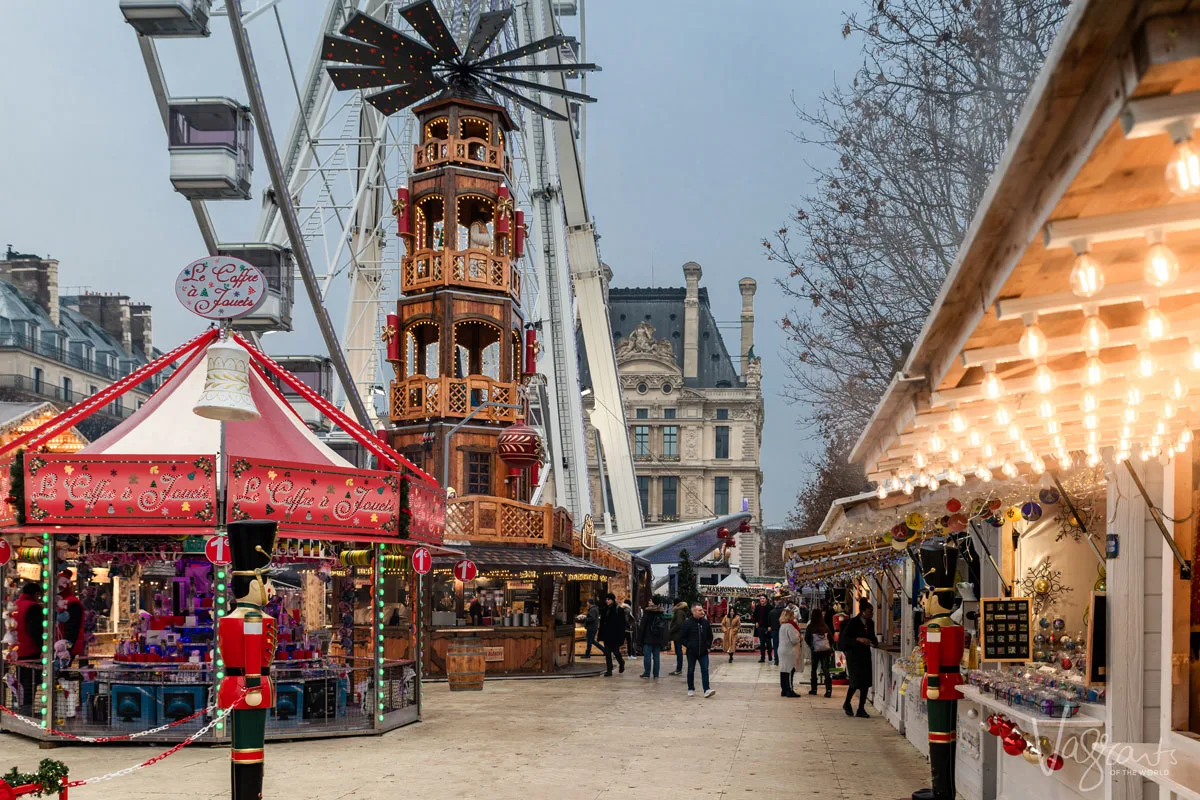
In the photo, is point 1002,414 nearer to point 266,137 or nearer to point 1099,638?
point 1099,638

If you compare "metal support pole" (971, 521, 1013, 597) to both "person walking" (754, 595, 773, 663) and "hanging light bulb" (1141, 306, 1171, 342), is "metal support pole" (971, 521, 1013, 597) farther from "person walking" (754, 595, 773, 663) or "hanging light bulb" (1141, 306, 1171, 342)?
"person walking" (754, 595, 773, 663)

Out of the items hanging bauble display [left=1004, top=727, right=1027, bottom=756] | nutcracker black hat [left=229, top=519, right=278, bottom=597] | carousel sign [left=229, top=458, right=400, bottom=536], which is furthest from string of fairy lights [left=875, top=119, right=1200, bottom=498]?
carousel sign [left=229, top=458, right=400, bottom=536]

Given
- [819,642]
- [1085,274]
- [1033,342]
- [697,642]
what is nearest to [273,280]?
[697,642]

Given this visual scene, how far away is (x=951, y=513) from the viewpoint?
1264 cm

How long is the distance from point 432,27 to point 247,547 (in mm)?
23310

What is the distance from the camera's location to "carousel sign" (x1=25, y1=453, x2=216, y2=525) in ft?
52.6

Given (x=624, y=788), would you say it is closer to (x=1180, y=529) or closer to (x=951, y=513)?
(x=951, y=513)

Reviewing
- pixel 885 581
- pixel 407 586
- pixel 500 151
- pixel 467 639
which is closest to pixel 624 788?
pixel 885 581

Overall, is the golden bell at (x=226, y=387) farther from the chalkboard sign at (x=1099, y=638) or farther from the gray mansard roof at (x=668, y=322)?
the gray mansard roof at (x=668, y=322)

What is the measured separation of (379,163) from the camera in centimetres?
3747

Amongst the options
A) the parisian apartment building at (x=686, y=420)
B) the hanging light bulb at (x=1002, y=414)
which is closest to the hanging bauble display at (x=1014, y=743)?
the hanging light bulb at (x=1002, y=414)

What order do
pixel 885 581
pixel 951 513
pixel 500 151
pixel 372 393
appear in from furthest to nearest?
pixel 372 393 → pixel 500 151 → pixel 885 581 → pixel 951 513

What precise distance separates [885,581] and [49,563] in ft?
48.5

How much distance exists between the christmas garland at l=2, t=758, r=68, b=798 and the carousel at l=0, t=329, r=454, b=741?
619cm
